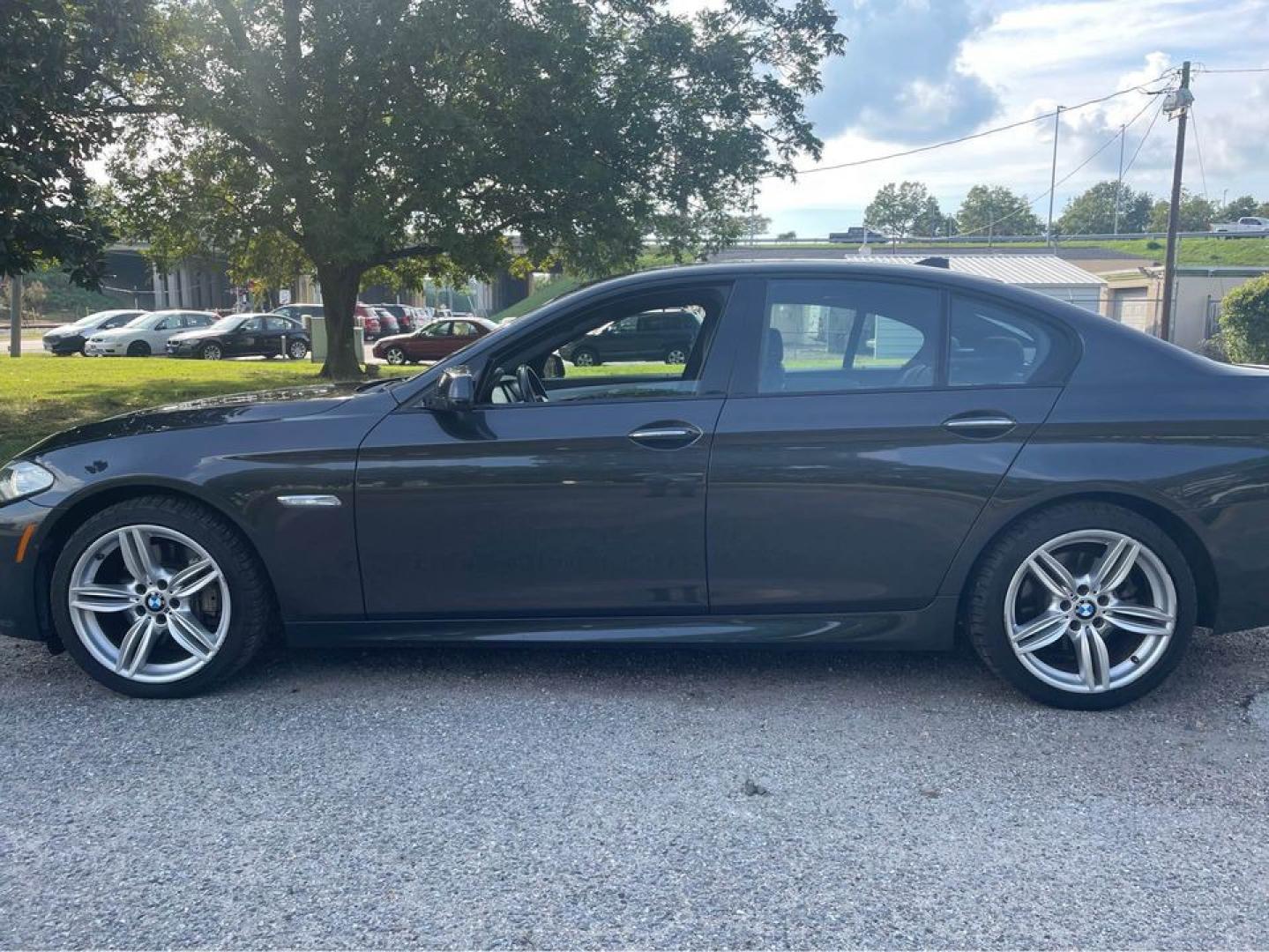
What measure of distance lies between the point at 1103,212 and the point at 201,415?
12194 cm

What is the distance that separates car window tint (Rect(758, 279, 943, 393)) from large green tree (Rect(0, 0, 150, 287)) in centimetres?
925

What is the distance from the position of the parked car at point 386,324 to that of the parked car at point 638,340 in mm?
44585

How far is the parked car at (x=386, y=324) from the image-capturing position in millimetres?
47688

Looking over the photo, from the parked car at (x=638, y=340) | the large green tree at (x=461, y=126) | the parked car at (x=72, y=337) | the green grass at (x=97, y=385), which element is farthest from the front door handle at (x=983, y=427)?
the parked car at (x=72, y=337)

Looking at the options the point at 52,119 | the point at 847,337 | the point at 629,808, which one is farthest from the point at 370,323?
the point at 629,808

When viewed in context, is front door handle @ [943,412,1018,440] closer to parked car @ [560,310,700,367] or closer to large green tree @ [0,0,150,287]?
parked car @ [560,310,700,367]

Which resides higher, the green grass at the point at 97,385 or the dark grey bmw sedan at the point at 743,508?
the dark grey bmw sedan at the point at 743,508

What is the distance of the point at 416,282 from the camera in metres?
28.3

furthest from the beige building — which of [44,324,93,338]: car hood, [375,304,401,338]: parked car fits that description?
[44,324,93,338]: car hood

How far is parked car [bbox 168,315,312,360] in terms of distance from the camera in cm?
3456

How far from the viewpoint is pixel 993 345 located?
422 centimetres

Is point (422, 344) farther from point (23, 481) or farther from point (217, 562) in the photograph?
point (217, 562)

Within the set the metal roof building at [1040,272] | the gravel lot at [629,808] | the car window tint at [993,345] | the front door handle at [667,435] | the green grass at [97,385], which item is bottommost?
the gravel lot at [629,808]

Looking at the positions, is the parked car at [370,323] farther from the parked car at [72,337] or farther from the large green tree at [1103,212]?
the large green tree at [1103,212]
